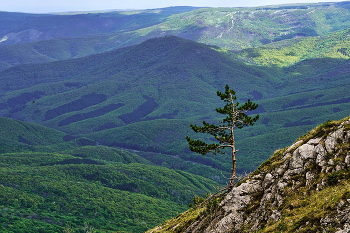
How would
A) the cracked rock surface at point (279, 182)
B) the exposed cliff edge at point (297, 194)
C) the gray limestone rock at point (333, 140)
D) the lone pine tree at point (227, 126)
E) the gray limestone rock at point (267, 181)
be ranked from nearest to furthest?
the exposed cliff edge at point (297, 194) < the cracked rock surface at point (279, 182) < the gray limestone rock at point (333, 140) < the gray limestone rock at point (267, 181) < the lone pine tree at point (227, 126)

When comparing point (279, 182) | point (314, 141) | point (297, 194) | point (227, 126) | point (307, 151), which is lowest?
point (297, 194)

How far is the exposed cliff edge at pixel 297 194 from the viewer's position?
23.3 m

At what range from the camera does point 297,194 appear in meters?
27.5

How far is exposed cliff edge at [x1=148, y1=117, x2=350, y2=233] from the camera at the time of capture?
76.4 ft

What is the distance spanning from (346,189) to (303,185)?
14.8 feet

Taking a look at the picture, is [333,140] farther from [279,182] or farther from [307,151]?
[279,182]

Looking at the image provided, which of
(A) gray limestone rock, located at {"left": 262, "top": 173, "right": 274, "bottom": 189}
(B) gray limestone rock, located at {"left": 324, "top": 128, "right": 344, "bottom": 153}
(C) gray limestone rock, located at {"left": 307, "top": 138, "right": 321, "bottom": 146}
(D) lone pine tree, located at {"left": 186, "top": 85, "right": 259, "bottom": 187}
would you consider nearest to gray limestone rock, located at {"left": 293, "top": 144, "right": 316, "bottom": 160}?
(C) gray limestone rock, located at {"left": 307, "top": 138, "right": 321, "bottom": 146}

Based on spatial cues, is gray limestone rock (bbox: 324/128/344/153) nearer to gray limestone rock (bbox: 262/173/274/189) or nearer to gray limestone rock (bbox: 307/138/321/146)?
gray limestone rock (bbox: 307/138/321/146)

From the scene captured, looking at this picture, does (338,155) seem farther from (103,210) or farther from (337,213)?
(103,210)

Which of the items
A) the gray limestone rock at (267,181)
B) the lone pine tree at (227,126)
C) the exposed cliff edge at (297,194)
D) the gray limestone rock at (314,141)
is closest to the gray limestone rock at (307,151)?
the exposed cliff edge at (297,194)

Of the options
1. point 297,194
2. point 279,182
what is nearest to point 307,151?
point 279,182

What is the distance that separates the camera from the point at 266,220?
90.3 feet

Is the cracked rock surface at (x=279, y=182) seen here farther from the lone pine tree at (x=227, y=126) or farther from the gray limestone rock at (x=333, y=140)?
the lone pine tree at (x=227, y=126)

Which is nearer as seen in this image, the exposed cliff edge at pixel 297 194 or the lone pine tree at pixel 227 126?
the exposed cliff edge at pixel 297 194
